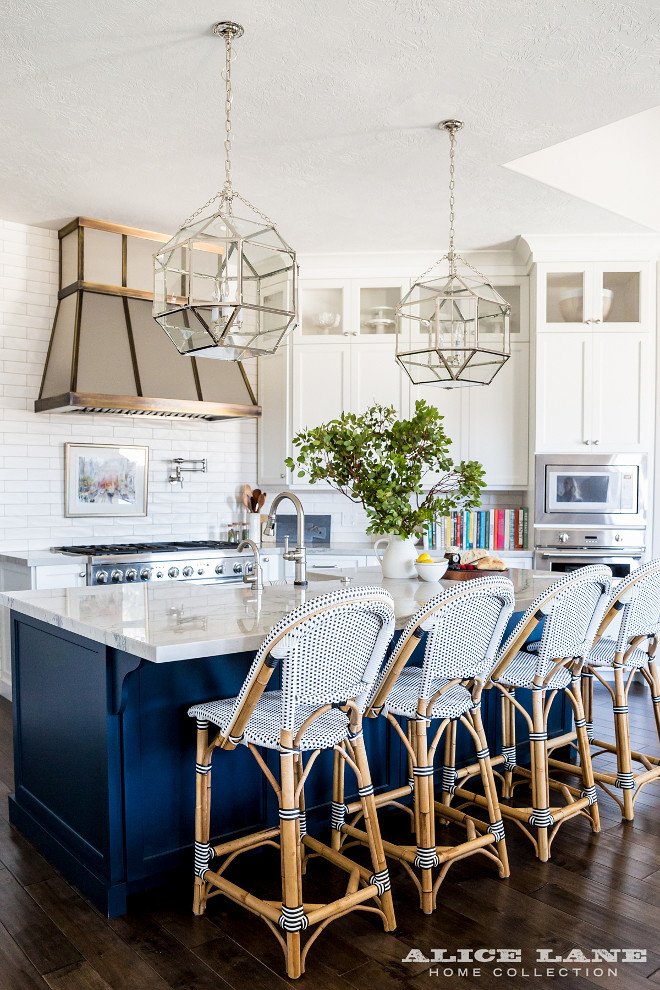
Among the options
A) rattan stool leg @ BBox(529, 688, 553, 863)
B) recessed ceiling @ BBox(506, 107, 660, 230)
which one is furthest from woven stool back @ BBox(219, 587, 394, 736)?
recessed ceiling @ BBox(506, 107, 660, 230)

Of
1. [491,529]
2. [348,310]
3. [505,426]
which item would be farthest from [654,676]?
[348,310]

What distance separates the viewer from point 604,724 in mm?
4270

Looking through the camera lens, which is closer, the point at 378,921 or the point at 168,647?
the point at 168,647

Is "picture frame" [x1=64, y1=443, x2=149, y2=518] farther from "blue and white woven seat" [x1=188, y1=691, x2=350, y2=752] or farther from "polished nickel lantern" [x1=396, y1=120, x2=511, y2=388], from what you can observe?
"blue and white woven seat" [x1=188, y1=691, x2=350, y2=752]

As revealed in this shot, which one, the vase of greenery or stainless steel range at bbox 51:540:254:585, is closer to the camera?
the vase of greenery

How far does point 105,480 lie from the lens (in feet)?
17.6

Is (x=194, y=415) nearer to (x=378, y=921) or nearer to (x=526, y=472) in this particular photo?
(x=526, y=472)

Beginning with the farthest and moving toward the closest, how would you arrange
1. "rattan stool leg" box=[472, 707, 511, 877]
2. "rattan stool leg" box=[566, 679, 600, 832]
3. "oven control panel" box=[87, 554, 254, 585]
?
1. "oven control panel" box=[87, 554, 254, 585]
2. "rattan stool leg" box=[566, 679, 600, 832]
3. "rattan stool leg" box=[472, 707, 511, 877]

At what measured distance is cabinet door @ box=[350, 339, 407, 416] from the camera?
5723 millimetres

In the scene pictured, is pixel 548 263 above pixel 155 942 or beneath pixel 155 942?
above

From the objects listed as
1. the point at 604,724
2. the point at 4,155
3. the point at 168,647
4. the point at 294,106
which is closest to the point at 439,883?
the point at 168,647

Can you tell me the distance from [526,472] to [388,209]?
206cm

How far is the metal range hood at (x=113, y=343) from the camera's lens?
489cm

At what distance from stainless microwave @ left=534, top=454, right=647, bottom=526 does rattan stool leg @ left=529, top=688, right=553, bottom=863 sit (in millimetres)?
2595
